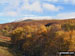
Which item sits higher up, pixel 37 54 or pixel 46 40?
pixel 46 40

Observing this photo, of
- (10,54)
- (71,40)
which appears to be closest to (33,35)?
(10,54)

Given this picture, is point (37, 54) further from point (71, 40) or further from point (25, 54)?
point (71, 40)

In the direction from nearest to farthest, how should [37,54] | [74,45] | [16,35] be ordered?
[74,45] < [37,54] < [16,35]

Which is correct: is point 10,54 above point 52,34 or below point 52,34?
below

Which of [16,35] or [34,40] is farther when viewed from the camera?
[16,35]

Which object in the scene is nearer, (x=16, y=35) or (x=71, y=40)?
(x=71, y=40)

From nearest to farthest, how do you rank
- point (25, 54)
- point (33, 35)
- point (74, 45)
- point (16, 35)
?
point (74, 45), point (25, 54), point (33, 35), point (16, 35)

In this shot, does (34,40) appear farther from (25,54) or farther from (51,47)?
(51,47)

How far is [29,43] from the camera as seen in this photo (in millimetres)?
80938

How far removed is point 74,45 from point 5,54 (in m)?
29.9

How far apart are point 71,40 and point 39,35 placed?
64.8 ft

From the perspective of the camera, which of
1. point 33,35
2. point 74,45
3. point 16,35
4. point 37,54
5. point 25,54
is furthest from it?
point 16,35

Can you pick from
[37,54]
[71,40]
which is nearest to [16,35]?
[37,54]

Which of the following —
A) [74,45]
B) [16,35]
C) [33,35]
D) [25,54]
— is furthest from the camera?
[16,35]
